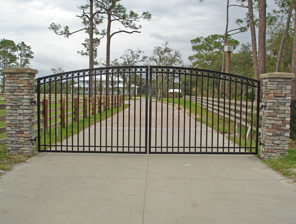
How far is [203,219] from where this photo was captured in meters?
3.36

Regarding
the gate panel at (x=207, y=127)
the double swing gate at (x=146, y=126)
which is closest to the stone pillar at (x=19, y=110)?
the double swing gate at (x=146, y=126)

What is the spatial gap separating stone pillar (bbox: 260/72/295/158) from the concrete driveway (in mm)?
561

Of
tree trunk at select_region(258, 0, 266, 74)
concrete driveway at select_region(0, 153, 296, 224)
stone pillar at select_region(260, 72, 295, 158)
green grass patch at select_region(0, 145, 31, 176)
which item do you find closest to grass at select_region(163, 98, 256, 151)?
stone pillar at select_region(260, 72, 295, 158)

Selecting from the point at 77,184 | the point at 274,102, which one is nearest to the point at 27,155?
the point at 77,184

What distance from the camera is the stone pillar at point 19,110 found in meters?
6.20

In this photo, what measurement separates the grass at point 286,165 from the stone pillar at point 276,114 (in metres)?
0.20

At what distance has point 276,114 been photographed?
20.2ft

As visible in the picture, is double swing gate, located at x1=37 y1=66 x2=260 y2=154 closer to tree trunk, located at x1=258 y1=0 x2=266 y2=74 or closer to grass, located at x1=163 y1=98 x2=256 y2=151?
grass, located at x1=163 y1=98 x2=256 y2=151

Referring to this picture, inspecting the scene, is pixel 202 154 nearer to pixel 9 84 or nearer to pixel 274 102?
pixel 274 102

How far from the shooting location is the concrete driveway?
3418mm

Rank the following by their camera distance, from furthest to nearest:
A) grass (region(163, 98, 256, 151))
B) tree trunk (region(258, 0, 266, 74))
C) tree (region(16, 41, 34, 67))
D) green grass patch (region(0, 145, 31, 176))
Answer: tree (region(16, 41, 34, 67)) < tree trunk (region(258, 0, 266, 74)) < grass (region(163, 98, 256, 151)) < green grass patch (region(0, 145, 31, 176))

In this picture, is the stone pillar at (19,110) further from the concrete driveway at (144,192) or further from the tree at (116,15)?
the tree at (116,15)

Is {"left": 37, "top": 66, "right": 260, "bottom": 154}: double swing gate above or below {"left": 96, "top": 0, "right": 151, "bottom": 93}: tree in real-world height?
below

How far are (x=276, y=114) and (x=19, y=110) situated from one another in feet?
19.3
